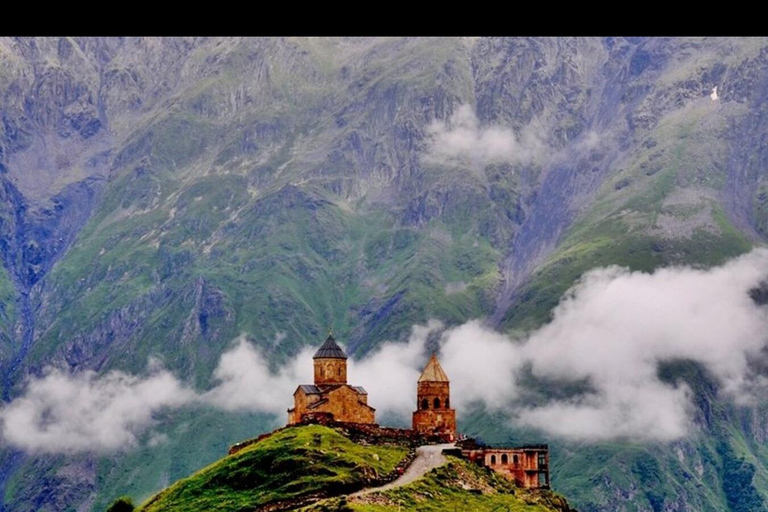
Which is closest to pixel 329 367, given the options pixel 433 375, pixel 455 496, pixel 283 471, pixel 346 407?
pixel 346 407

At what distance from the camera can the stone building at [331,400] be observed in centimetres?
15525

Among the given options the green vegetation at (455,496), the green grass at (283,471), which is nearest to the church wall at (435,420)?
the green grass at (283,471)

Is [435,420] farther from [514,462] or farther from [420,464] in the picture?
[420,464]

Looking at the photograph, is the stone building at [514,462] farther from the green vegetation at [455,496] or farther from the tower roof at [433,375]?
the tower roof at [433,375]

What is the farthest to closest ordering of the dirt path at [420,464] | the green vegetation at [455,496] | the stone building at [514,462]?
1. the stone building at [514,462]
2. the dirt path at [420,464]
3. the green vegetation at [455,496]

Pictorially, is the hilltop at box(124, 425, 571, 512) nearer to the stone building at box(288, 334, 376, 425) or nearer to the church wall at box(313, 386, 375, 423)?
the stone building at box(288, 334, 376, 425)

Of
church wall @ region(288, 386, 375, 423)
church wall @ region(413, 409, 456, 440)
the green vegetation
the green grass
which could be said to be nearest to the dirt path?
the green vegetation

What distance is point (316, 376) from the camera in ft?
533

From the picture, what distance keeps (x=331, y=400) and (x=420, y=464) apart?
66.7ft
